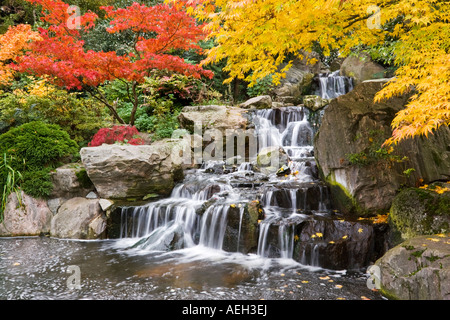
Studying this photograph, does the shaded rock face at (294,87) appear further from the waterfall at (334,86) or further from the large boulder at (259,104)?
the large boulder at (259,104)

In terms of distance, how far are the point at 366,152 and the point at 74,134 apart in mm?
9263

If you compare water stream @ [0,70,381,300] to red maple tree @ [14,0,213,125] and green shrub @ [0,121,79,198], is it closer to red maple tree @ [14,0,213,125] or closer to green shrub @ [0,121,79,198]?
green shrub @ [0,121,79,198]

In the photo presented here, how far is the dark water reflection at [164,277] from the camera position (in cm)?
448

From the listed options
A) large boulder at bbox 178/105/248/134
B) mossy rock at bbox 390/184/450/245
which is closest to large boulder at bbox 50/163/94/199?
large boulder at bbox 178/105/248/134

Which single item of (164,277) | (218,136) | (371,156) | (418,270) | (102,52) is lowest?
(164,277)

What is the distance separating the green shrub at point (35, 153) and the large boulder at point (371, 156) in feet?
25.0

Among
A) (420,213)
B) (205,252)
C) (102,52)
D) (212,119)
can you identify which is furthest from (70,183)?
(420,213)

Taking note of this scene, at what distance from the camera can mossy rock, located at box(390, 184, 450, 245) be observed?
4.94m

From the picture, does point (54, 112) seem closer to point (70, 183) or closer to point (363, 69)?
point (70, 183)

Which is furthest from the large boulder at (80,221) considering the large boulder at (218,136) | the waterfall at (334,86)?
the waterfall at (334,86)

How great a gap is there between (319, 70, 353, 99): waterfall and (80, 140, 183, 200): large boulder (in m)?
11.0

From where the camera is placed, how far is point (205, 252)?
646 cm

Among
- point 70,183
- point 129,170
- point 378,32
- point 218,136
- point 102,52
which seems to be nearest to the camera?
point 378,32

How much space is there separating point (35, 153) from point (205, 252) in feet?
18.7
